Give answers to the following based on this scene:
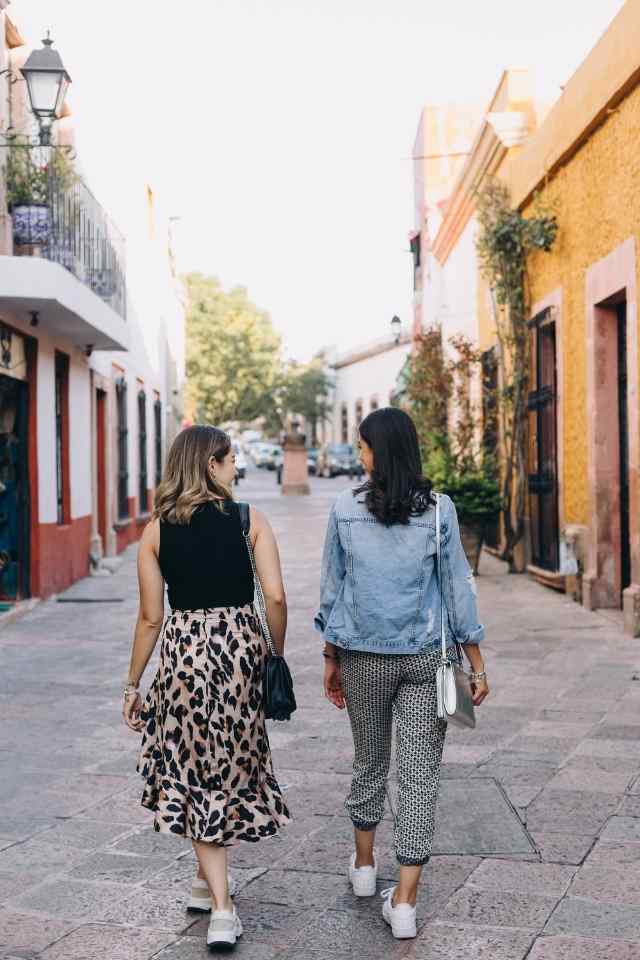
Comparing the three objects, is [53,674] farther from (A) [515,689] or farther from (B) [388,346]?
(B) [388,346]

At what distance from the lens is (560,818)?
4.75 metres

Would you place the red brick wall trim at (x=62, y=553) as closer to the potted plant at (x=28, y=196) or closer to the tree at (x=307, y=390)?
the potted plant at (x=28, y=196)

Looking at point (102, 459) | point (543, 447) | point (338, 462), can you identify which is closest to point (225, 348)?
point (338, 462)

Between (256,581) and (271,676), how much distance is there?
303 mm

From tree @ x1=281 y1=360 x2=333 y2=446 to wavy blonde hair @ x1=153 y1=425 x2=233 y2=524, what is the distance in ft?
192

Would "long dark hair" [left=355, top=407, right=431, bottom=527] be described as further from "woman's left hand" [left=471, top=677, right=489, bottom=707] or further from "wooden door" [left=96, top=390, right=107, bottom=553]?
"wooden door" [left=96, top=390, right=107, bottom=553]

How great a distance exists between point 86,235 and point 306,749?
8729 millimetres

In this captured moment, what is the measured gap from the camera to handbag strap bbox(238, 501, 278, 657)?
374 cm

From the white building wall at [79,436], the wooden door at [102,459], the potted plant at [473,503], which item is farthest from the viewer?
the wooden door at [102,459]

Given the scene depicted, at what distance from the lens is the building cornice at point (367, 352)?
48656mm

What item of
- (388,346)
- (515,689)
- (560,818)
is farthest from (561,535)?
(388,346)

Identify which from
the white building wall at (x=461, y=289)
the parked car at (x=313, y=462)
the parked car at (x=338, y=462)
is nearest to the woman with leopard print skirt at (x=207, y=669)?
the white building wall at (x=461, y=289)

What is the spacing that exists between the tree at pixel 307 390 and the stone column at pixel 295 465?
26.2 meters

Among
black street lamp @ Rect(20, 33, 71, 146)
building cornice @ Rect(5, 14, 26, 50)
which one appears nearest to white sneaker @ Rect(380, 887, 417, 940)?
black street lamp @ Rect(20, 33, 71, 146)
